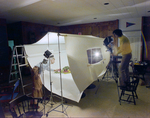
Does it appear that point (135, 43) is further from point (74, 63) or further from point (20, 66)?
point (20, 66)

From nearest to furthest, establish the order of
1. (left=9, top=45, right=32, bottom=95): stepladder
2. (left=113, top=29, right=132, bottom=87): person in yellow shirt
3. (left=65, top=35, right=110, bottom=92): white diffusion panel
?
(left=65, top=35, right=110, bottom=92): white diffusion panel → (left=9, top=45, right=32, bottom=95): stepladder → (left=113, top=29, right=132, bottom=87): person in yellow shirt

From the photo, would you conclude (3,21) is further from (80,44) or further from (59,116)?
(59,116)

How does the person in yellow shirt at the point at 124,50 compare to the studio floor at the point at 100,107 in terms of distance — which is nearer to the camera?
the studio floor at the point at 100,107

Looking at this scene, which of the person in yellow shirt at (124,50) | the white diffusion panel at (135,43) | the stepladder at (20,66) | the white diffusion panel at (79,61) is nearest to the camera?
the white diffusion panel at (79,61)

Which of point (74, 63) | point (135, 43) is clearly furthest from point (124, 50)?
point (135, 43)

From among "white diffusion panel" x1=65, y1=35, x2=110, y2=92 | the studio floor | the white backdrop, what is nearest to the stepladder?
the white backdrop

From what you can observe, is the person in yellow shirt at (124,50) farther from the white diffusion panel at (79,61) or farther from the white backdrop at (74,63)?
the white diffusion panel at (79,61)

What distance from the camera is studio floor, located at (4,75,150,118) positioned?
7.20 feet

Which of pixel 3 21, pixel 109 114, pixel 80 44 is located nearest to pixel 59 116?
pixel 109 114

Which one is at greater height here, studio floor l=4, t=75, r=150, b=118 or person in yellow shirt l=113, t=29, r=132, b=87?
person in yellow shirt l=113, t=29, r=132, b=87

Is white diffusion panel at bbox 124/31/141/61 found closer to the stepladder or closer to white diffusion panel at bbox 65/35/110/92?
white diffusion panel at bbox 65/35/110/92

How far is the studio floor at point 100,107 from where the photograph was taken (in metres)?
2.20

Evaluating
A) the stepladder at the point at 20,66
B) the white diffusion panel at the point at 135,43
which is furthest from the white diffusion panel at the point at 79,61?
the white diffusion panel at the point at 135,43

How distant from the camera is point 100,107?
96.6 inches
